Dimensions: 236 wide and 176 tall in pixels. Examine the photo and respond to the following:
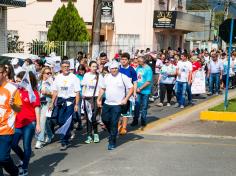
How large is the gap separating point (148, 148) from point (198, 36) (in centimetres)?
5308

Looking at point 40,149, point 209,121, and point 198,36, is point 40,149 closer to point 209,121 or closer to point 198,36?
point 209,121

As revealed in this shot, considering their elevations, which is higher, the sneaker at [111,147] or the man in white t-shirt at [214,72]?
the man in white t-shirt at [214,72]

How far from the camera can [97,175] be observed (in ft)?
25.6

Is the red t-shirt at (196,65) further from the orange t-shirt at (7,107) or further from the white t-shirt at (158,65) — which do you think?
the orange t-shirt at (7,107)

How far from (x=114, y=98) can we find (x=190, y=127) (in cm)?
325

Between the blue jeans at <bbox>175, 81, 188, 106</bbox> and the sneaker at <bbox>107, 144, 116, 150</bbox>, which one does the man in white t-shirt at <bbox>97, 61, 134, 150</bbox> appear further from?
the blue jeans at <bbox>175, 81, 188, 106</bbox>

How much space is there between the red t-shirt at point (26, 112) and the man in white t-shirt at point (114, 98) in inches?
80.3

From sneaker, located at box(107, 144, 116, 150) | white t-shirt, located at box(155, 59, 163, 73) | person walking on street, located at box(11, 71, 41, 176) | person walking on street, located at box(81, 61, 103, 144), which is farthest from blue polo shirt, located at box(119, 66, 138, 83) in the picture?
white t-shirt, located at box(155, 59, 163, 73)

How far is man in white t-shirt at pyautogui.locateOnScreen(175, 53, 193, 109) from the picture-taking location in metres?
16.6

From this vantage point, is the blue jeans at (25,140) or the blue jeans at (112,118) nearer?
the blue jeans at (25,140)

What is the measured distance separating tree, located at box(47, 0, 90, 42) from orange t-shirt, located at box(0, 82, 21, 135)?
20878 millimetres

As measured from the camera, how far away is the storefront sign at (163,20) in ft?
106

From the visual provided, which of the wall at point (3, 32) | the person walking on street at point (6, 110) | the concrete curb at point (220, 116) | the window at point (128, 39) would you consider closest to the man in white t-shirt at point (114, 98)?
the person walking on street at point (6, 110)

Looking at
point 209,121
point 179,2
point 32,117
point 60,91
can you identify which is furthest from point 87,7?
point 32,117
